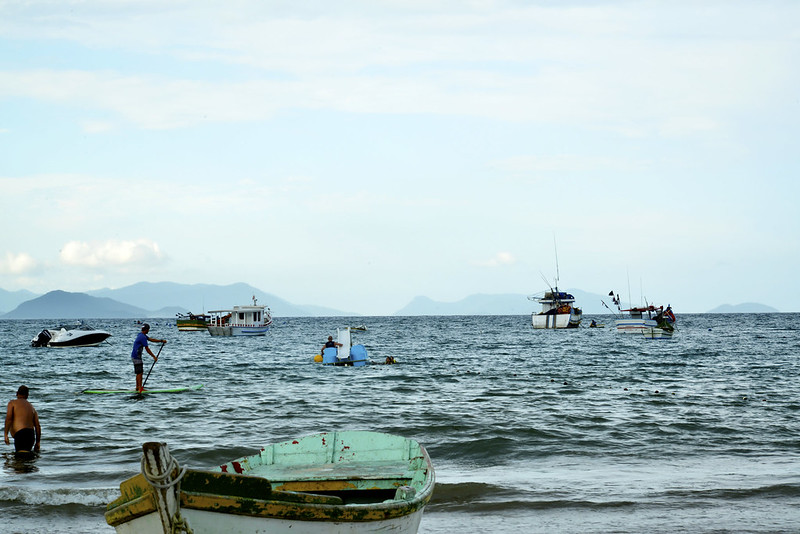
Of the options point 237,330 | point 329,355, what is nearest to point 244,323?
point 237,330

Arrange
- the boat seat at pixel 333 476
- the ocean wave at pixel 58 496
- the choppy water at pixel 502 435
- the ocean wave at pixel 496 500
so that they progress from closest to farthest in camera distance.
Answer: the boat seat at pixel 333 476
the choppy water at pixel 502 435
the ocean wave at pixel 496 500
the ocean wave at pixel 58 496

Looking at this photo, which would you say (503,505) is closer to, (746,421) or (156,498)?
(156,498)

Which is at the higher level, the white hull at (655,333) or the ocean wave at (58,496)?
the white hull at (655,333)

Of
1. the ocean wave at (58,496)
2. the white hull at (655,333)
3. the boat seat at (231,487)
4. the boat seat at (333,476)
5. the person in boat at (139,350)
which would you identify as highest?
the person in boat at (139,350)

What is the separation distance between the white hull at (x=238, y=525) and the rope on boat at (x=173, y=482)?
83mm

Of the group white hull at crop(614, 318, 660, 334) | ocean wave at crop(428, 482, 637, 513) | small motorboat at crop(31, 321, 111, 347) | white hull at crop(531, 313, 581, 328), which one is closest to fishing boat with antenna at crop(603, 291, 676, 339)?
white hull at crop(614, 318, 660, 334)

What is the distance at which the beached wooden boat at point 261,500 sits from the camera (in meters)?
5.85

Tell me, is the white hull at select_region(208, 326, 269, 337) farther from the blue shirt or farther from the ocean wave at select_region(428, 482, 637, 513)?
the ocean wave at select_region(428, 482, 637, 513)

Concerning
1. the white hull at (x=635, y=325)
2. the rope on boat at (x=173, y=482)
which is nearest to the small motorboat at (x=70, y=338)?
the white hull at (x=635, y=325)

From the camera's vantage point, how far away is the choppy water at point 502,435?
439 inches

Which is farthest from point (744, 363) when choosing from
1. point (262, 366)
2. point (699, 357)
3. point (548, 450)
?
point (548, 450)

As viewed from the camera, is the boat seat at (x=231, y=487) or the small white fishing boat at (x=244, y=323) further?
the small white fishing boat at (x=244, y=323)

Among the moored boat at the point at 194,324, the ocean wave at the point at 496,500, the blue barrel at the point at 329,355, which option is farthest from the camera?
the moored boat at the point at 194,324

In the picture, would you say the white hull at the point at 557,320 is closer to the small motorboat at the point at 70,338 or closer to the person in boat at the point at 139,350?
the small motorboat at the point at 70,338
